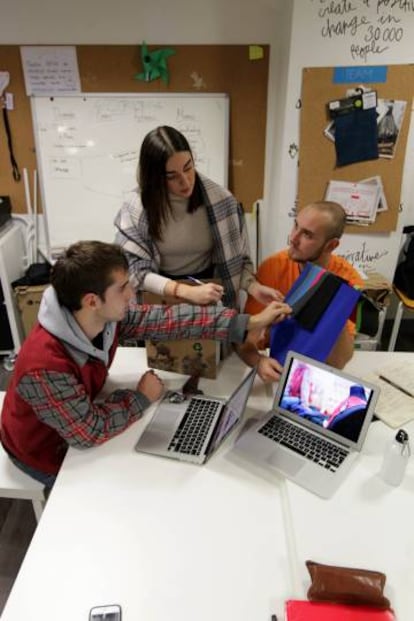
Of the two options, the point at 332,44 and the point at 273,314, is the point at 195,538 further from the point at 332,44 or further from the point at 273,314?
the point at 332,44

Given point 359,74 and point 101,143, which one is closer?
point 359,74

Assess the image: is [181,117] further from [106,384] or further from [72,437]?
[72,437]

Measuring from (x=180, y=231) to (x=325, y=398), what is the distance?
2.79 feet

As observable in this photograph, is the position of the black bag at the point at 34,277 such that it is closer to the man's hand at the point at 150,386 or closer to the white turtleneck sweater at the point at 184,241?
the white turtleneck sweater at the point at 184,241

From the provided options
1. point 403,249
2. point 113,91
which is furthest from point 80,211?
point 403,249

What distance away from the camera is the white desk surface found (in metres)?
0.96

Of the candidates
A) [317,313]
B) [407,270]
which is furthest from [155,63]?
[317,313]

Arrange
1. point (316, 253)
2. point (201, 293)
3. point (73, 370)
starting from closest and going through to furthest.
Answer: point (73, 370) → point (201, 293) → point (316, 253)

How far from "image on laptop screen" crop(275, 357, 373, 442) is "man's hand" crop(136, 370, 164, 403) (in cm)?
39

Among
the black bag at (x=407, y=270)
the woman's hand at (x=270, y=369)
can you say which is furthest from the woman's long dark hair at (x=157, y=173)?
the black bag at (x=407, y=270)

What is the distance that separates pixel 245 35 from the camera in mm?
2855

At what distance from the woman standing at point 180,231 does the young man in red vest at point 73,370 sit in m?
0.26

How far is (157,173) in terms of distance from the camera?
163 cm

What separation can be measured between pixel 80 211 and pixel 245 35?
157cm
